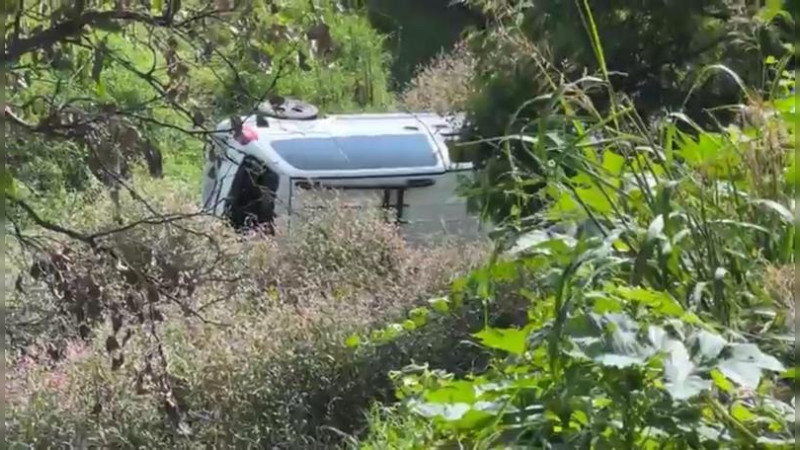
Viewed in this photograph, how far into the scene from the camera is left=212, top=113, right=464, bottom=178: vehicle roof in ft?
33.7

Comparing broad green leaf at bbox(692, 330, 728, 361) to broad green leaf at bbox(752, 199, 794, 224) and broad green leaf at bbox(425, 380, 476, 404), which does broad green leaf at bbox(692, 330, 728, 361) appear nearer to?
broad green leaf at bbox(752, 199, 794, 224)

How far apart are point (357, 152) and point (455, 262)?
4.13 meters

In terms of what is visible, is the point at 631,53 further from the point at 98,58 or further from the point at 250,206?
the point at 98,58

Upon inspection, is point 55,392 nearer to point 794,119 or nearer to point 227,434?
point 227,434

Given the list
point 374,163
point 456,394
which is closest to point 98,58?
point 456,394

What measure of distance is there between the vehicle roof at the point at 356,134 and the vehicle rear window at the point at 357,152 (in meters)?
0.01

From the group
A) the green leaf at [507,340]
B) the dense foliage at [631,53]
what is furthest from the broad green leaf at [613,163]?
the dense foliage at [631,53]

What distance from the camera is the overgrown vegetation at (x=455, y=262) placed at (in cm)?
221

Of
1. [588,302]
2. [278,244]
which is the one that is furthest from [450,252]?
[588,302]

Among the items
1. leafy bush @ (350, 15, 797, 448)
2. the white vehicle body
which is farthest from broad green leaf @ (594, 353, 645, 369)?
the white vehicle body

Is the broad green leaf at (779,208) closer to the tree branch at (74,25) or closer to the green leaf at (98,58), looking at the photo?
the tree branch at (74,25)

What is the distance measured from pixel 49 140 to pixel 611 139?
1374mm

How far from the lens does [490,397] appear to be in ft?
7.93

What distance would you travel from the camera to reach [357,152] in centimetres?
1101
